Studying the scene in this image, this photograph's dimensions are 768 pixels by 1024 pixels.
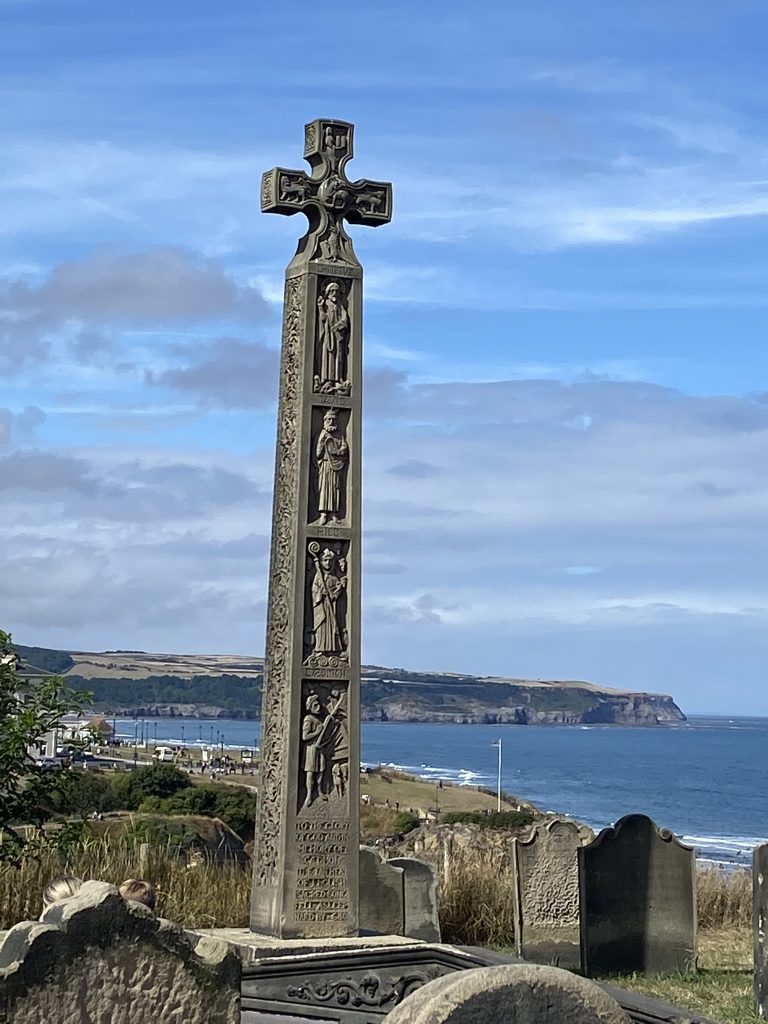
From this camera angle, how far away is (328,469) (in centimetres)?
1341

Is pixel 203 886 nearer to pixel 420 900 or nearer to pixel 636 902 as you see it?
pixel 420 900

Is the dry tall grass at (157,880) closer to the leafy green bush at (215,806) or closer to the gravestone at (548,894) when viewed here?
the gravestone at (548,894)

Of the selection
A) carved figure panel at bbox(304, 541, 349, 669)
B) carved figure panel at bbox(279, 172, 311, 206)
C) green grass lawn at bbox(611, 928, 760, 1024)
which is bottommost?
green grass lawn at bbox(611, 928, 760, 1024)

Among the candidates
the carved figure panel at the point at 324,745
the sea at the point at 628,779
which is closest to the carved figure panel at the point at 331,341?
the carved figure panel at the point at 324,745

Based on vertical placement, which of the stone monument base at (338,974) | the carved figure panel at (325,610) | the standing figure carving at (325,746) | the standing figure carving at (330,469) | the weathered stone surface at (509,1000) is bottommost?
the stone monument base at (338,974)

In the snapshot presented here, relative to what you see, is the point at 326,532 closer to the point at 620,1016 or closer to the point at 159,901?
the point at 159,901

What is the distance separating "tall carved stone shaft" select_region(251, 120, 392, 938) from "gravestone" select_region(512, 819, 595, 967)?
2804 mm

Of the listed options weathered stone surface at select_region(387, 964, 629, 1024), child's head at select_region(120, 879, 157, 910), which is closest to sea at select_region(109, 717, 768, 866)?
child's head at select_region(120, 879, 157, 910)

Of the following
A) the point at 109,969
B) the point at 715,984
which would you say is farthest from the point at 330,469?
the point at 109,969

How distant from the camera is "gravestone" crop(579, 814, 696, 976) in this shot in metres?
15.0

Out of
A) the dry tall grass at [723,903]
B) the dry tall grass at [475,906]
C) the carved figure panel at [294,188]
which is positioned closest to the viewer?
the carved figure panel at [294,188]

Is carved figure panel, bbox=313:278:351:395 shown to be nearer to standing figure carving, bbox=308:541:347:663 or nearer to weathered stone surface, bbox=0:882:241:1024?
standing figure carving, bbox=308:541:347:663

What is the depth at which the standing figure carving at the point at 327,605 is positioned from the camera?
1320 cm

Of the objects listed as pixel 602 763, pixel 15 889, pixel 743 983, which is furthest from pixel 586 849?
pixel 602 763
